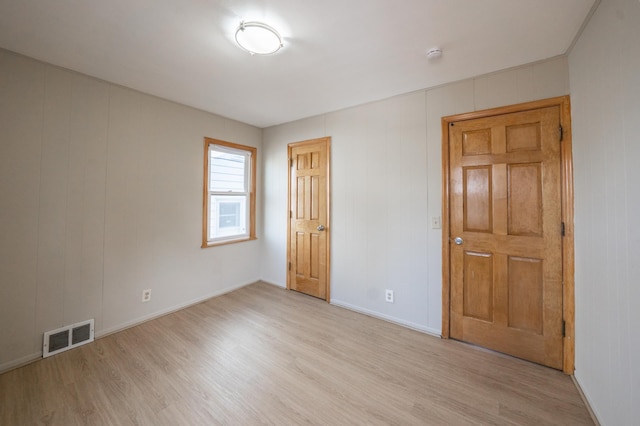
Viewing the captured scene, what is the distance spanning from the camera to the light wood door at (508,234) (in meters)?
1.98

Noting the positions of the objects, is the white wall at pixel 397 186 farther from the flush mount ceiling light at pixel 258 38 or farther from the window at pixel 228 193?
the flush mount ceiling light at pixel 258 38

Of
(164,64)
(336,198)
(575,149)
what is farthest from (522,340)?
(164,64)

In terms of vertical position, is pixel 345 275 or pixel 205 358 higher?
pixel 345 275

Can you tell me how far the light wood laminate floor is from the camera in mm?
1538

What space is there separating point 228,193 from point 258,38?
2.37 m

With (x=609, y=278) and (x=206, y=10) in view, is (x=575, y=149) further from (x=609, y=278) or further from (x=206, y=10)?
(x=206, y=10)

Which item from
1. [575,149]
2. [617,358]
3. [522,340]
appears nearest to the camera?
[617,358]

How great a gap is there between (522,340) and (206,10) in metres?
3.45

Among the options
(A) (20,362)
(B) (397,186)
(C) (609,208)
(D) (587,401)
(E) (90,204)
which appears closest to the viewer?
(C) (609,208)

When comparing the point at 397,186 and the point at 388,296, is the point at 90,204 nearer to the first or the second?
the point at 397,186

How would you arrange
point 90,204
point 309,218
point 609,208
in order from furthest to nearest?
point 309,218 < point 90,204 < point 609,208

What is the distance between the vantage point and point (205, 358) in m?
2.11

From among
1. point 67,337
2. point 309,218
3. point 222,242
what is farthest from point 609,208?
point 67,337

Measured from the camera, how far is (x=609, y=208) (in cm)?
138
